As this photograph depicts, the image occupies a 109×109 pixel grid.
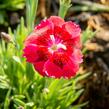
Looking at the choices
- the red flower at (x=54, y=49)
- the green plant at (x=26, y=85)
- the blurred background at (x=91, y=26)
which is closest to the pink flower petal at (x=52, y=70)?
the red flower at (x=54, y=49)

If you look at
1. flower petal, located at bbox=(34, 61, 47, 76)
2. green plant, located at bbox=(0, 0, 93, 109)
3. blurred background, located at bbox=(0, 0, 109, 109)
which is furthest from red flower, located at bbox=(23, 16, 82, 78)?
blurred background, located at bbox=(0, 0, 109, 109)

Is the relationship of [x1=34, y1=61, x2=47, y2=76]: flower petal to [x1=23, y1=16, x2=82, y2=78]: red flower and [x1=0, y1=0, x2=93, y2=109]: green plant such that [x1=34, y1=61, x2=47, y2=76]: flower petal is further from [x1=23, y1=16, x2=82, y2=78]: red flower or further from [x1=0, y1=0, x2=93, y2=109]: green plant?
[x1=0, y1=0, x2=93, y2=109]: green plant

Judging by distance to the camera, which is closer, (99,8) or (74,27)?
(74,27)

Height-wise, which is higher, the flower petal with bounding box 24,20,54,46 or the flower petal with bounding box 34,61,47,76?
the flower petal with bounding box 24,20,54,46

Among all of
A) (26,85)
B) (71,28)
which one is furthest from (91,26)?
(71,28)

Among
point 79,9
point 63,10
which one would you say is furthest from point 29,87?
point 79,9

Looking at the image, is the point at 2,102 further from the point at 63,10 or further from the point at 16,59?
the point at 63,10
